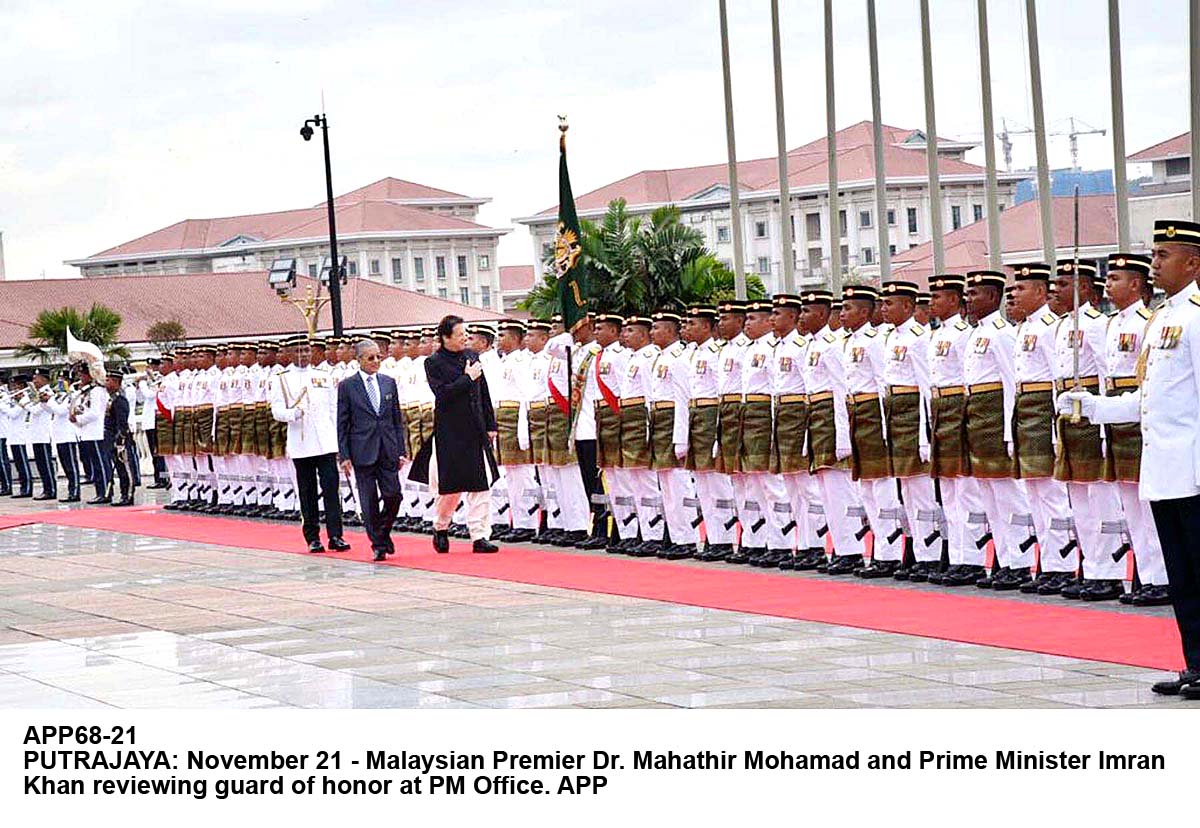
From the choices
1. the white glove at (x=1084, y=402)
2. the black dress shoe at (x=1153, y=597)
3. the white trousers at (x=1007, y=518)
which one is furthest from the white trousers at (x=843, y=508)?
the white glove at (x=1084, y=402)

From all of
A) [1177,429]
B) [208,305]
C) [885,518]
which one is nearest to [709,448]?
[885,518]

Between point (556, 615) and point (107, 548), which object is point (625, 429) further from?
point (107, 548)

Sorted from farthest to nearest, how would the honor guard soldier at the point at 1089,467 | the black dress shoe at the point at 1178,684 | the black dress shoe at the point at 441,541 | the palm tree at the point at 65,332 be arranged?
the palm tree at the point at 65,332, the black dress shoe at the point at 441,541, the honor guard soldier at the point at 1089,467, the black dress shoe at the point at 1178,684

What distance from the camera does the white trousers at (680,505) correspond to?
14.6 meters

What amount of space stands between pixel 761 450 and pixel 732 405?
492mm

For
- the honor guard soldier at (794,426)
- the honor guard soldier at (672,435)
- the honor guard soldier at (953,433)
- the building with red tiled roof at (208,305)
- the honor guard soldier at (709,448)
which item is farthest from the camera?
the building with red tiled roof at (208,305)

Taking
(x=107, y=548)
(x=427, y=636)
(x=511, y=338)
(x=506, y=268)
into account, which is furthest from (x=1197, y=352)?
(x=506, y=268)

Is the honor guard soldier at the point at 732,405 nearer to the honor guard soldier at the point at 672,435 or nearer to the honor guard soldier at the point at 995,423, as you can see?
the honor guard soldier at the point at 672,435

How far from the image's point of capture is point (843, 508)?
1303 cm

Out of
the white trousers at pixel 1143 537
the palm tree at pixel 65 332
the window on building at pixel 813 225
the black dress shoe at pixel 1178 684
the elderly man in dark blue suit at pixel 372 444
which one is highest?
the window on building at pixel 813 225

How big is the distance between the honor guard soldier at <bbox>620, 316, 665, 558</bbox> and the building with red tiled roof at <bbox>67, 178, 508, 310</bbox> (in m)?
91.5

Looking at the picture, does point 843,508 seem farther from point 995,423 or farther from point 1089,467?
point 1089,467

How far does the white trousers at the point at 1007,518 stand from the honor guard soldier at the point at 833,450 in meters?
1.19

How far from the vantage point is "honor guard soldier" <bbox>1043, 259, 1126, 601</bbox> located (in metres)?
10.8
